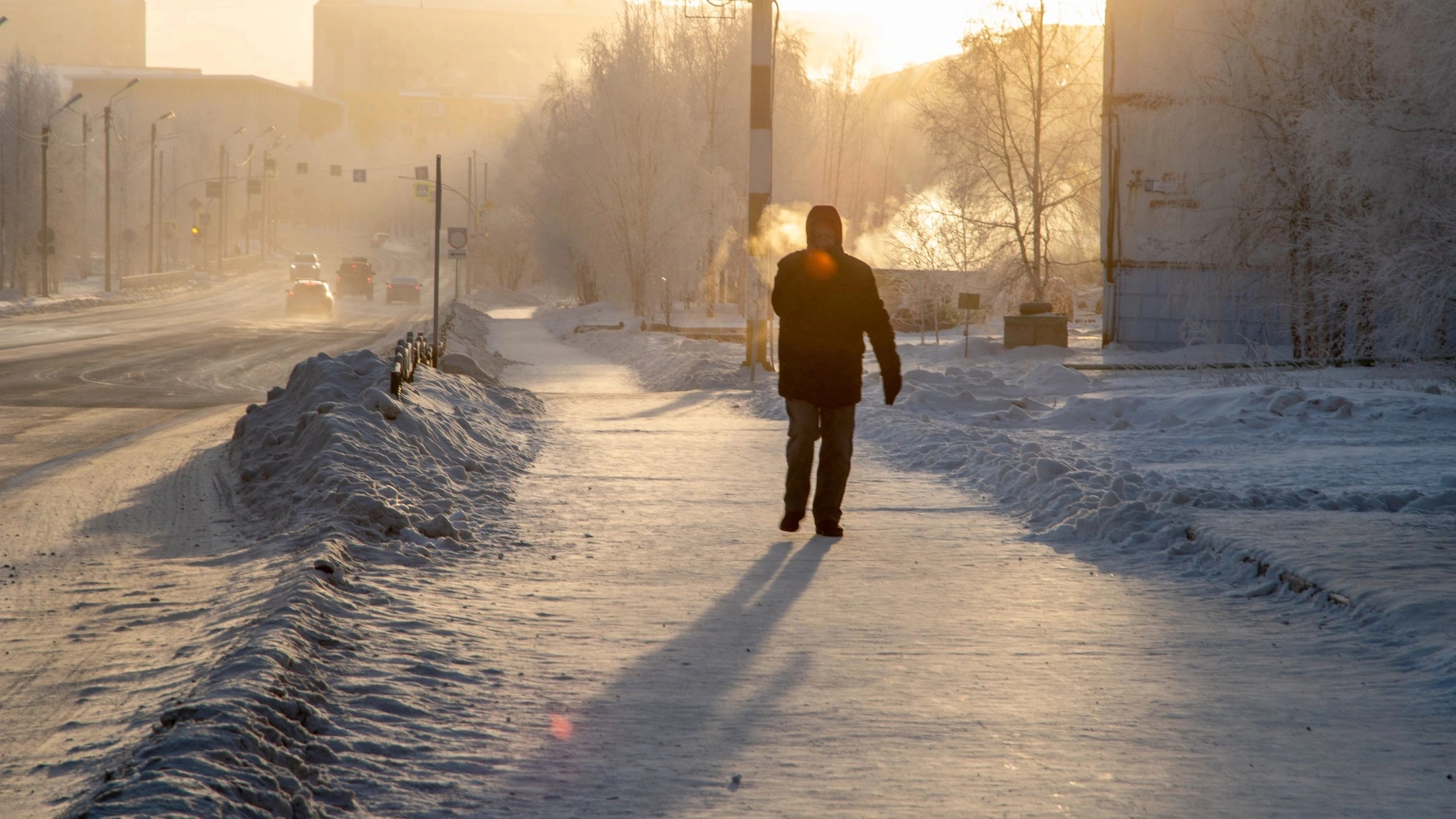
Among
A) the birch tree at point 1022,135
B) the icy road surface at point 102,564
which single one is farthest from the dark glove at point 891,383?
the birch tree at point 1022,135

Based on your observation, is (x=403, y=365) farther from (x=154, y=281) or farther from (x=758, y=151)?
(x=154, y=281)

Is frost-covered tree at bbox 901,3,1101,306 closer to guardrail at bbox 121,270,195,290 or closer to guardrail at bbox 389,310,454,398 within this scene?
guardrail at bbox 389,310,454,398

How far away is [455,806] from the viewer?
3.71 meters

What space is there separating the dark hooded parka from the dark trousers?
0.26 ft

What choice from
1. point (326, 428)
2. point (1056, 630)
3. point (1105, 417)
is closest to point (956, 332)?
point (1105, 417)

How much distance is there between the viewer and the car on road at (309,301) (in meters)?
50.6

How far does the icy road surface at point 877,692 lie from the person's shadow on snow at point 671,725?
12 mm

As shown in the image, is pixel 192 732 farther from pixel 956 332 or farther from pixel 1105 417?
pixel 956 332

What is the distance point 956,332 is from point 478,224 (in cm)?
4023

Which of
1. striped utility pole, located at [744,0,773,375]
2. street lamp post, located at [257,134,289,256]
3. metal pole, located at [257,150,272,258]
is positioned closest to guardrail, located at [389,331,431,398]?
striped utility pole, located at [744,0,773,375]

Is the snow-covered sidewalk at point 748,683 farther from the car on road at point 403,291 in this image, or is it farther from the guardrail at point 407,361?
the car on road at point 403,291

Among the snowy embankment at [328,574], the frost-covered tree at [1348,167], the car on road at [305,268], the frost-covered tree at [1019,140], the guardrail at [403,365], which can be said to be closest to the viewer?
the snowy embankment at [328,574]

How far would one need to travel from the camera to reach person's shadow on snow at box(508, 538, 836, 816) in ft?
12.5

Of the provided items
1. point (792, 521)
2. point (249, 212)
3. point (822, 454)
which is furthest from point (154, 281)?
point (822, 454)
